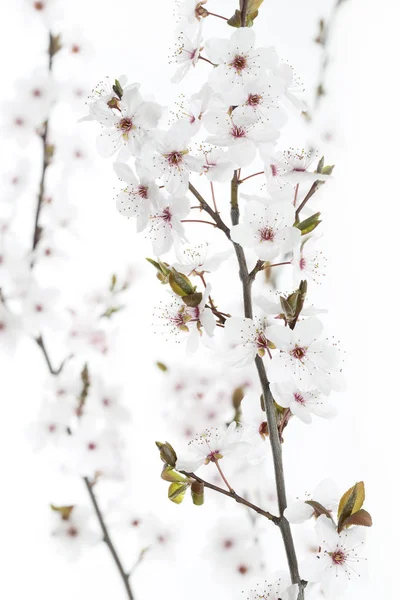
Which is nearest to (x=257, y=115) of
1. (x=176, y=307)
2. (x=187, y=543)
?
(x=176, y=307)

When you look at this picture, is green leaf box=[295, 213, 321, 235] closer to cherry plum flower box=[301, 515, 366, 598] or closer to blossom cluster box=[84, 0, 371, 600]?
blossom cluster box=[84, 0, 371, 600]

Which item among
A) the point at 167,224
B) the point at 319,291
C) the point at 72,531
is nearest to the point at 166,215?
the point at 167,224

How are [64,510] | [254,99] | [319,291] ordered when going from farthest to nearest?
[319,291]
[64,510]
[254,99]

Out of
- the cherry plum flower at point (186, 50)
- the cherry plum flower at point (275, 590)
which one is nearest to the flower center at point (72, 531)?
the cherry plum flower at point (275, 590)

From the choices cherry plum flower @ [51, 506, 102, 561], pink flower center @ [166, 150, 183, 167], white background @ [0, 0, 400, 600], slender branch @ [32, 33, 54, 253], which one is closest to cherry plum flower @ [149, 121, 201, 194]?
pink flower center @ [166, 150, 183, 167]

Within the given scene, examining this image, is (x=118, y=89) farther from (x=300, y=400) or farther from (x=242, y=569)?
(x=242, y=569)

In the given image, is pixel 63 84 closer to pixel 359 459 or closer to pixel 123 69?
pixel 123 69
